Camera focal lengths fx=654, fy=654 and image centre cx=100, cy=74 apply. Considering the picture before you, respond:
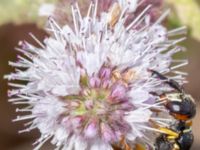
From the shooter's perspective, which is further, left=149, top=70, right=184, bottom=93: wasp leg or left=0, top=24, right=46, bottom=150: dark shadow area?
left=0, top=24, right=46, bottom=150: dark shadow area

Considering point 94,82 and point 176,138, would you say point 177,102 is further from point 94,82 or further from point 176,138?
point 94,82

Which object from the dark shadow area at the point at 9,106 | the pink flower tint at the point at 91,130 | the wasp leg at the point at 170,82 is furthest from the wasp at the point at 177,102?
the dark shadow area at the point at 9,106

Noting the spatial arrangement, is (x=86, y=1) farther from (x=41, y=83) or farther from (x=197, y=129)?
(x=197, y=129)

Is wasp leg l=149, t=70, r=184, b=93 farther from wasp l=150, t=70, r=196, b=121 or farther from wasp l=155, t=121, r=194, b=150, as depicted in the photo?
wasp l=155, t=121, r=194, b=150

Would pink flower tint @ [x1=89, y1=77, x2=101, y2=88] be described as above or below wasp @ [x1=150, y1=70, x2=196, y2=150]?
above

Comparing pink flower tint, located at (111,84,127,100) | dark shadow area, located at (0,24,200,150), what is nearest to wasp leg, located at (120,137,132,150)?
pink flower tint, located at (111,84,127,100)

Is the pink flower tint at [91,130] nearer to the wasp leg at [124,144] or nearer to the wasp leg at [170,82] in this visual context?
the wasp leg at [124,144]
